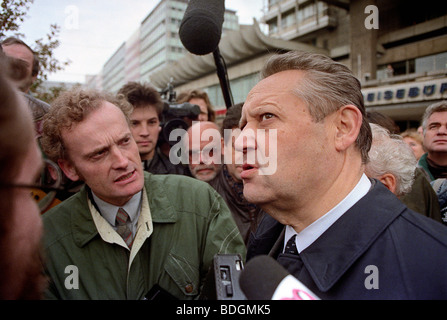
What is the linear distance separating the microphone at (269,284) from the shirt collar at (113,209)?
3.59 feet

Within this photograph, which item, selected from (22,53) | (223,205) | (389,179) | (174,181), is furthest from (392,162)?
(22,53)

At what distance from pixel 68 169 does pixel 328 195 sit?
1.42m

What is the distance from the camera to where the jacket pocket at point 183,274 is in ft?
4.90

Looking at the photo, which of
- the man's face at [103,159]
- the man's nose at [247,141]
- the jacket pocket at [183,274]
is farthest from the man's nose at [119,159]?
the man's nose at [247,141]

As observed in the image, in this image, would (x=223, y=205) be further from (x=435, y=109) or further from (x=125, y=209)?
(x=435, y=109)

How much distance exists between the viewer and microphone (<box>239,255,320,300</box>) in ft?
2.01

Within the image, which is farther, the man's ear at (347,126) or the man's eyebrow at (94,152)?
the man's eyebrow at (94,152)

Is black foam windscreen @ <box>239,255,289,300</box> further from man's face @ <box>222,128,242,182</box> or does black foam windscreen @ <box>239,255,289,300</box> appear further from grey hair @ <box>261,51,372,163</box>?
man's face @ <box>222,128,242,182</box>

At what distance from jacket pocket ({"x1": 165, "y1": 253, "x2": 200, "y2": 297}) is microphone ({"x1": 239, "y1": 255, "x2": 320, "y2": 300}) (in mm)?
899

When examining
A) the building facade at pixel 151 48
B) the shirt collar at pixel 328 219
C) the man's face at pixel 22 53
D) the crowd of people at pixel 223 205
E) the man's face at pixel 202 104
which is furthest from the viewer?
the building facade at pixel 151 48

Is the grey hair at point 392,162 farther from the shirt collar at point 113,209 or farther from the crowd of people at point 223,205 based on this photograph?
the shirt collar at point 113,209

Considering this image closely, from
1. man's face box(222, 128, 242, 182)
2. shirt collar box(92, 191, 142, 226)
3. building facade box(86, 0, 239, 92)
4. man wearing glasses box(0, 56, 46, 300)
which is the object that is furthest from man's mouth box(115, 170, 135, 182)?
building facade box(86, 0, 239, 92)

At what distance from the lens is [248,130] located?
4.40ft
